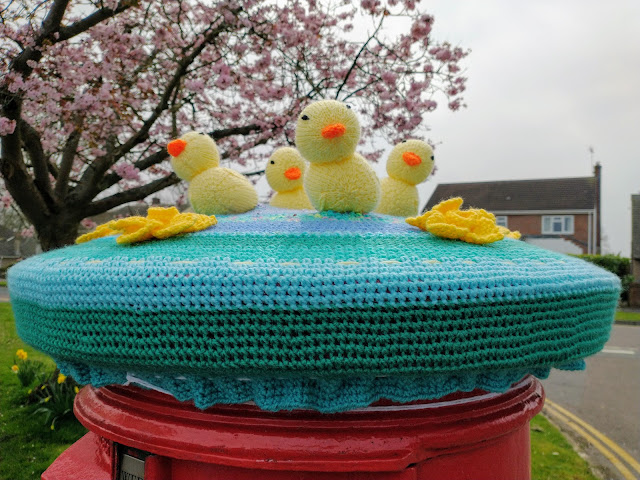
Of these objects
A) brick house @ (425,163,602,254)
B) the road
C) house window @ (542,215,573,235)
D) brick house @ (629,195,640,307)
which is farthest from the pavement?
house window @ (542,215,573,235)

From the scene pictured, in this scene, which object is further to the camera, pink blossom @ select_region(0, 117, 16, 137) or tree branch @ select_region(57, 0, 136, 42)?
tree branch @ select_region(57, 0, 136, 42)

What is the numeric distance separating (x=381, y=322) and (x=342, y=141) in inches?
18.9

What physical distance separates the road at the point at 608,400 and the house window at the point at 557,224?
527 inches

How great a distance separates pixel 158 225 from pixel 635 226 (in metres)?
19.6

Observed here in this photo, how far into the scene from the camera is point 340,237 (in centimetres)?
90

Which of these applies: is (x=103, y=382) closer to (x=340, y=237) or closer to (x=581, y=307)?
(x=340, y=237)

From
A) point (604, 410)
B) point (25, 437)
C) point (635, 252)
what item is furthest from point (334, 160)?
point (635, 252)

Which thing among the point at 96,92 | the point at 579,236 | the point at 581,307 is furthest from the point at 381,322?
the point at 579,236

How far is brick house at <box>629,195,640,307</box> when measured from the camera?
13984mm

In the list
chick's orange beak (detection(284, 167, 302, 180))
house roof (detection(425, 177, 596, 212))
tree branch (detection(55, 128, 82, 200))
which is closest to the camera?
chick's orange beak (detection(284, 167, 302, 180))

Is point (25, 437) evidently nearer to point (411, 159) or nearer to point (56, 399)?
point (56, 399)

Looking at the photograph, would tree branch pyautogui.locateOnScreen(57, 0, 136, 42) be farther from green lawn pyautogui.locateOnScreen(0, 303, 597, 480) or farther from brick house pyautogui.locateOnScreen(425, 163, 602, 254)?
brick house pyautogui.locateOnScreen(425, 163, 602, 254)

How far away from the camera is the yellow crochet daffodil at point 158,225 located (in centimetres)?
94

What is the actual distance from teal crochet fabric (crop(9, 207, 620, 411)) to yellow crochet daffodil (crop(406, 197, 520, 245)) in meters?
0.04
